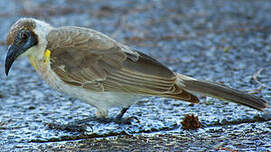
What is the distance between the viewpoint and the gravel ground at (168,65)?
379 cm

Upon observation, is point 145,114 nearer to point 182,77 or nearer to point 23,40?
point 182,77

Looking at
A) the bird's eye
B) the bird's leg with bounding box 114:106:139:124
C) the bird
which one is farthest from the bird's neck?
the bird's leg with bounding box 114:106:139:124

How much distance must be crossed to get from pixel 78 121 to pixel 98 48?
2.23ft

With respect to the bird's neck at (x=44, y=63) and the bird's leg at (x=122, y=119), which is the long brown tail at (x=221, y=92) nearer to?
the bird's leg at (x=122, y=119)

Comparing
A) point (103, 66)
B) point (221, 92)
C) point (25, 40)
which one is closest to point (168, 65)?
point (103, 66)

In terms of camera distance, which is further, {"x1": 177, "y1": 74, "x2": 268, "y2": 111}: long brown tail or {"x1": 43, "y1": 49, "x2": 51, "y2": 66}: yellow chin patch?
{"x1": 43, "y1": 49, "x2": 51, "y2": 66}: yellow chin patch

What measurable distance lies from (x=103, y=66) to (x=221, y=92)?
3.49 feet

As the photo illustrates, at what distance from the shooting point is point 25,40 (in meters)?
4.27

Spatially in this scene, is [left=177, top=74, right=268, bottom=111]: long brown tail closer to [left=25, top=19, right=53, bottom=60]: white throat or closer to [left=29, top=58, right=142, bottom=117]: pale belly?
[left=29, top=58, right=142, bottom=117]: pale belly

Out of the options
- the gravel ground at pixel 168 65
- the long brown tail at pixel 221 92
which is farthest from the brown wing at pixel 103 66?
the gravel ground at pixel 168 65

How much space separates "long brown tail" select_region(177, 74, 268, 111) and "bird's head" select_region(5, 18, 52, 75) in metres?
1.31

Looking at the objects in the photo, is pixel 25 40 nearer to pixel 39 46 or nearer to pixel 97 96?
pixel 39 46

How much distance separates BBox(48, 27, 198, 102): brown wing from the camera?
13.4ft

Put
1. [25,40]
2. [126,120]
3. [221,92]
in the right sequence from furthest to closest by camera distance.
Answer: [25,40] < [126,120] < [221,92]
